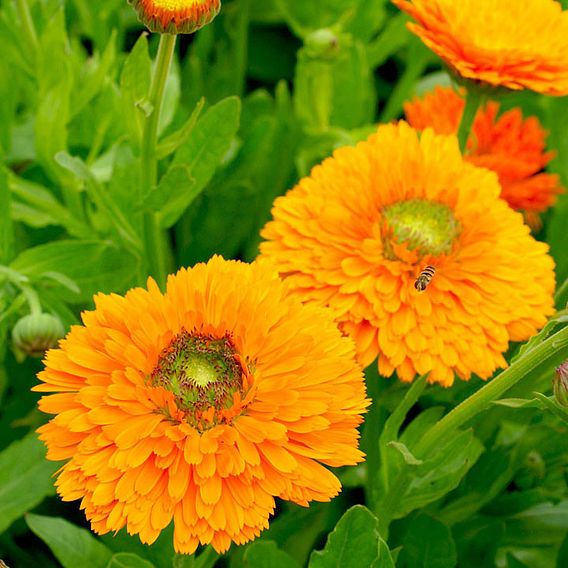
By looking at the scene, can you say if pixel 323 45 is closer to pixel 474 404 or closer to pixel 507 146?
pixel 507 146

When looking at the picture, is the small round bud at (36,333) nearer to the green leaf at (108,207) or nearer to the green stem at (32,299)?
the green stem at (32,299)

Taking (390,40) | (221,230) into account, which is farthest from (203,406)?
(390,40)

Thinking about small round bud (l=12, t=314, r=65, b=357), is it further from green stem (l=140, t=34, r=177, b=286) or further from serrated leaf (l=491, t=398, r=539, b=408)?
serrated leaf (l=491, t=398, r=539, b=408)

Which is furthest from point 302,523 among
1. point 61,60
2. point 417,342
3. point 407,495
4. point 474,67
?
point 61,60

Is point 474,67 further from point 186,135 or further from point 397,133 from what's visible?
point 186,135

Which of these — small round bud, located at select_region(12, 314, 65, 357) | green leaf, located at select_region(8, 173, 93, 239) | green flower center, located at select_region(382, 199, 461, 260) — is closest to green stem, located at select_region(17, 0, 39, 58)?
green leaf, located at select_region(8, 173, 93, 239)

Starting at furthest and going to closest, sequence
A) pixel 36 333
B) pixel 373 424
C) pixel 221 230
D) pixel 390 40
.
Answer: pixel 390 40
pixel 221 230
pixel 373 424
pixel 36 333
